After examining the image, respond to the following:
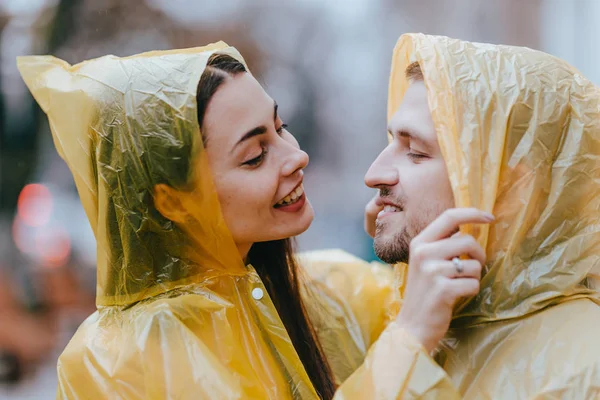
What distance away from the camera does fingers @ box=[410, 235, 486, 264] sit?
5.18 feet

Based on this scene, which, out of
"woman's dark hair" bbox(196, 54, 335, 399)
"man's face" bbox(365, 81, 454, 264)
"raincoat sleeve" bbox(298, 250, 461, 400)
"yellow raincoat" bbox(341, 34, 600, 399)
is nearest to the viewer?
"yellow raincoat" bbox(341, 34, 600, 399)

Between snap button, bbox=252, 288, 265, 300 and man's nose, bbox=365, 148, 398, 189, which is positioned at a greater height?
man's nose, bbox=365, 148, 398, 189

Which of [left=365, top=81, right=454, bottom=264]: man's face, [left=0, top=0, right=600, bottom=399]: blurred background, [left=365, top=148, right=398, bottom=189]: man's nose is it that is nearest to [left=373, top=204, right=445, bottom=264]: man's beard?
[left=365, top=81, right=454, bottom=264]: man's face

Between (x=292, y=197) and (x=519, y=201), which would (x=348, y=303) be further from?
(x=519, y=201)

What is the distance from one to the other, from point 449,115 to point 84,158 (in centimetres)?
98

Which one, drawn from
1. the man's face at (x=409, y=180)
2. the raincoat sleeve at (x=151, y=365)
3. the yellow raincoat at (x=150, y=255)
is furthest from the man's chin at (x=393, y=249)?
the raincoat sleeve at (x=151, y=365)

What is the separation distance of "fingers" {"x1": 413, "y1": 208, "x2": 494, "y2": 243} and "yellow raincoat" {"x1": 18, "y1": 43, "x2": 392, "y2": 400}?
24.4 inches

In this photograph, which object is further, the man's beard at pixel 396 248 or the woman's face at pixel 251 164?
the woman's face at pixel 251 164

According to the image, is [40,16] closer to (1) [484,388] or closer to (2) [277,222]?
(2) [277,222]

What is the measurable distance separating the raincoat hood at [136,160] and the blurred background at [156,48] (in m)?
0.43

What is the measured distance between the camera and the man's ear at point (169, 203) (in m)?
1.97

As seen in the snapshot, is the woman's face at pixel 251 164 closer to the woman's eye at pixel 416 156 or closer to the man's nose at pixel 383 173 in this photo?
the man's nose at pixel 383 173

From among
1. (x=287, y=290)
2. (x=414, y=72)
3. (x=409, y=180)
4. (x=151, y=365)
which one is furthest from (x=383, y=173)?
(x=151, y=365)

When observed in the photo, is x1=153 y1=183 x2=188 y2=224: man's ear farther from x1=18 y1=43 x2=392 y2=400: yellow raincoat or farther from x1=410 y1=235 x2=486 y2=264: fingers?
x1=410 y1=235 x2=486 y2=264: fingers
